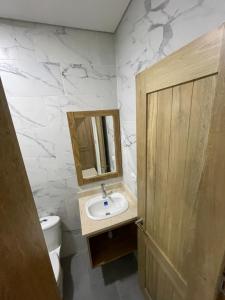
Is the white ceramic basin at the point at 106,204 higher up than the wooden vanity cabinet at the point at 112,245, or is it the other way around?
the white ceramic basin at the point at 106,204

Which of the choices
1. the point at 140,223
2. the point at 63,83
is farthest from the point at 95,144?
the point at 140,223

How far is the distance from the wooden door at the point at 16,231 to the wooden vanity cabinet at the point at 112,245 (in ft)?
2.96

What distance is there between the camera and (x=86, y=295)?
4.74 ft

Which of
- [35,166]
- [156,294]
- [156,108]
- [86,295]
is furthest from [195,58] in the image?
[86,295]

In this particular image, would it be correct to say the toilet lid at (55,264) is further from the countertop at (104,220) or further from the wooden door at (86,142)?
the wooden door at (86,142)

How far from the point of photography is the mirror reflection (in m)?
1.52

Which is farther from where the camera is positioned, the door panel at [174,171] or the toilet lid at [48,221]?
the toilet lid at [48,221]

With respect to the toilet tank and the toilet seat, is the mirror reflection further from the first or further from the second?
the toilet seat

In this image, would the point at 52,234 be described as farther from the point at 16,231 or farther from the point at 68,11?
the point at 68,11

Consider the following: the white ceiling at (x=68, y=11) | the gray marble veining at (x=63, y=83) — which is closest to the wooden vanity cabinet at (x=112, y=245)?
the gray marble veining at (x=63, y=83)

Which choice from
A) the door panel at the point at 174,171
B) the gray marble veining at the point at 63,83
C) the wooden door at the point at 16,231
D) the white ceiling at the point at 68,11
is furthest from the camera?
the gray marble veining at the point at 63,83

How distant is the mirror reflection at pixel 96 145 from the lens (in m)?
1.52

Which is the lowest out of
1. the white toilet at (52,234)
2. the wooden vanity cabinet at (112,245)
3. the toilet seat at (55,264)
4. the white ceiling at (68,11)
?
the wooden vanity cabinet at (112,245)

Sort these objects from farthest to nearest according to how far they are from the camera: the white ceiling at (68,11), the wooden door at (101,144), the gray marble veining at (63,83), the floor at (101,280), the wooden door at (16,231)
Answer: the wooden door at (101,144) → the floor at (101,280) → the gray marble veining at (63,83) → the white ceiling at (68,11) → the wooden door at (16,231)
